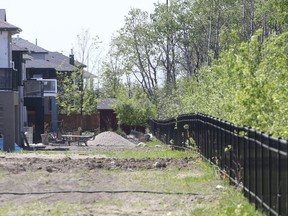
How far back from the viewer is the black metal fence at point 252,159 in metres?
10.6

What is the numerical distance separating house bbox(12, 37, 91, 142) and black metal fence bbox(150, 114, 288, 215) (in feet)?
121

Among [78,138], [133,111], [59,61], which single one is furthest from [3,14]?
[59,61]

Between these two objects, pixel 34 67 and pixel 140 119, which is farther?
pixel 34 67

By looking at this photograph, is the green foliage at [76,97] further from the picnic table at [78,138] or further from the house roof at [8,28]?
the house roof at [8,28]

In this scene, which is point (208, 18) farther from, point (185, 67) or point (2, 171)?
point (2, 171)

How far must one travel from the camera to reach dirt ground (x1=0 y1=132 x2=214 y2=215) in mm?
13062

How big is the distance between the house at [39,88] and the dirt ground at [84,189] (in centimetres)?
3462

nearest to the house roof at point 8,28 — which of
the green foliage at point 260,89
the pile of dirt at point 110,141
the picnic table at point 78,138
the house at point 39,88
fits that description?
the picnic table at point 78,138

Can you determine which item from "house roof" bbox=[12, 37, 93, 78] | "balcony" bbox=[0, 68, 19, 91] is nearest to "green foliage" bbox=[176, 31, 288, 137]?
→ "balcony" bbox=[0, 68, 19, 91]

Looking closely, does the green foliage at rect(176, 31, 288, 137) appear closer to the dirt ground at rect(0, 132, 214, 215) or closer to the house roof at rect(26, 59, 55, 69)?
the dirt ground at rect(0, 132, 214, 215)

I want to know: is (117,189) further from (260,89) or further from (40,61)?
(40,61)

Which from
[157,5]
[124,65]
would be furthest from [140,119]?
[124,65]

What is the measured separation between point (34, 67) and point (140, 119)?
41.9 feet

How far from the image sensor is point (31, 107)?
6141cm
